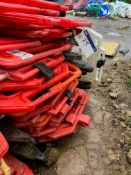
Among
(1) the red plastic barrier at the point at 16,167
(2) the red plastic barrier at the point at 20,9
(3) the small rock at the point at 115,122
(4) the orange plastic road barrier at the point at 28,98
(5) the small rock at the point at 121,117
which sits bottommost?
(3) the small rock at the point at 115,122

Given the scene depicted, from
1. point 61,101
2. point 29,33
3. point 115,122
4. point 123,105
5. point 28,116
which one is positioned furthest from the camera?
point 123,105

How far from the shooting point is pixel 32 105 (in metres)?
2.42

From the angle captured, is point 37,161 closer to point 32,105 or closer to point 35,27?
point 32,105

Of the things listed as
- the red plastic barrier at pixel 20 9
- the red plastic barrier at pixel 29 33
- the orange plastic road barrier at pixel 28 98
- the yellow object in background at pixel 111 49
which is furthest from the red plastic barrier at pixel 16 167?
the yellow object in background at pixel 111 49

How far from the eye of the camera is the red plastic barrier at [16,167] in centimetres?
250

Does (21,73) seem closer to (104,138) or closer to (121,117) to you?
(104,138)

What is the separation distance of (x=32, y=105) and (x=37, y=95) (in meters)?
0.44

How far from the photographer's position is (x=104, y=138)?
3445 mm

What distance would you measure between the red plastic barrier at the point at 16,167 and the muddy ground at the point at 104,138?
350 mm

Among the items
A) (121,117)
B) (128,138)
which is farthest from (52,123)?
(121,117)

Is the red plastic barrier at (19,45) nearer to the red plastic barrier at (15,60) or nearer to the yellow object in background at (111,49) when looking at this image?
the red plastic barrier at (15,60)

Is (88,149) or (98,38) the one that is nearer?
(88,149)

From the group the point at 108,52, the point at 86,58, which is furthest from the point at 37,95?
the point at 108,52

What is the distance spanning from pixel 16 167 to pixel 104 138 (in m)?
1.22
